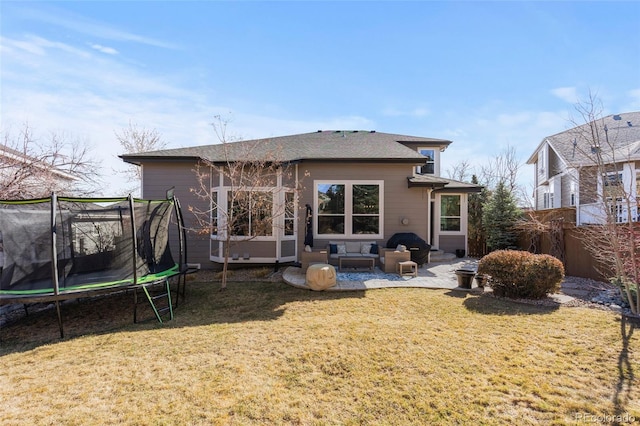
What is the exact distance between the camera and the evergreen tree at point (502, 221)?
13.1 metres

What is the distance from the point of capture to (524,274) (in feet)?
20.9

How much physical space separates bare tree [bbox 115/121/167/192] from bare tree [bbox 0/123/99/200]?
14211 mm

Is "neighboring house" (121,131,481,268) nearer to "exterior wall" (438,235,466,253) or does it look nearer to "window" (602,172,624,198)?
"exterior wall" (438,235,466,253)

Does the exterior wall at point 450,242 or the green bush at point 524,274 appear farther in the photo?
the exterior wall at point 450,242

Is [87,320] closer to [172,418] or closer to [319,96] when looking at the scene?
[172,418]

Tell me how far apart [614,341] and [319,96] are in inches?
492

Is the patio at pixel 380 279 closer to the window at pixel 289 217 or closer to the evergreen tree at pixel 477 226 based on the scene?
the window at pixel 289 217

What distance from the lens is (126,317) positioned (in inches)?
237

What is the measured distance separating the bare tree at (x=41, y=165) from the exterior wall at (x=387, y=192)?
6986 mm

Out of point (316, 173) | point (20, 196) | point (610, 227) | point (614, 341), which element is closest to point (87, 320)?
point (20, 196)

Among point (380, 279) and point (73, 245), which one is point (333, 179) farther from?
point (73, 245)

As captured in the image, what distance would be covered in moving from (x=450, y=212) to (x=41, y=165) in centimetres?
1479

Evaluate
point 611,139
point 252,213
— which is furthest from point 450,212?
point 252,213

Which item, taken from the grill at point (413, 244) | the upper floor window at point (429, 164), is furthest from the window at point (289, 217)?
the upper floor window at point (429, 164)
